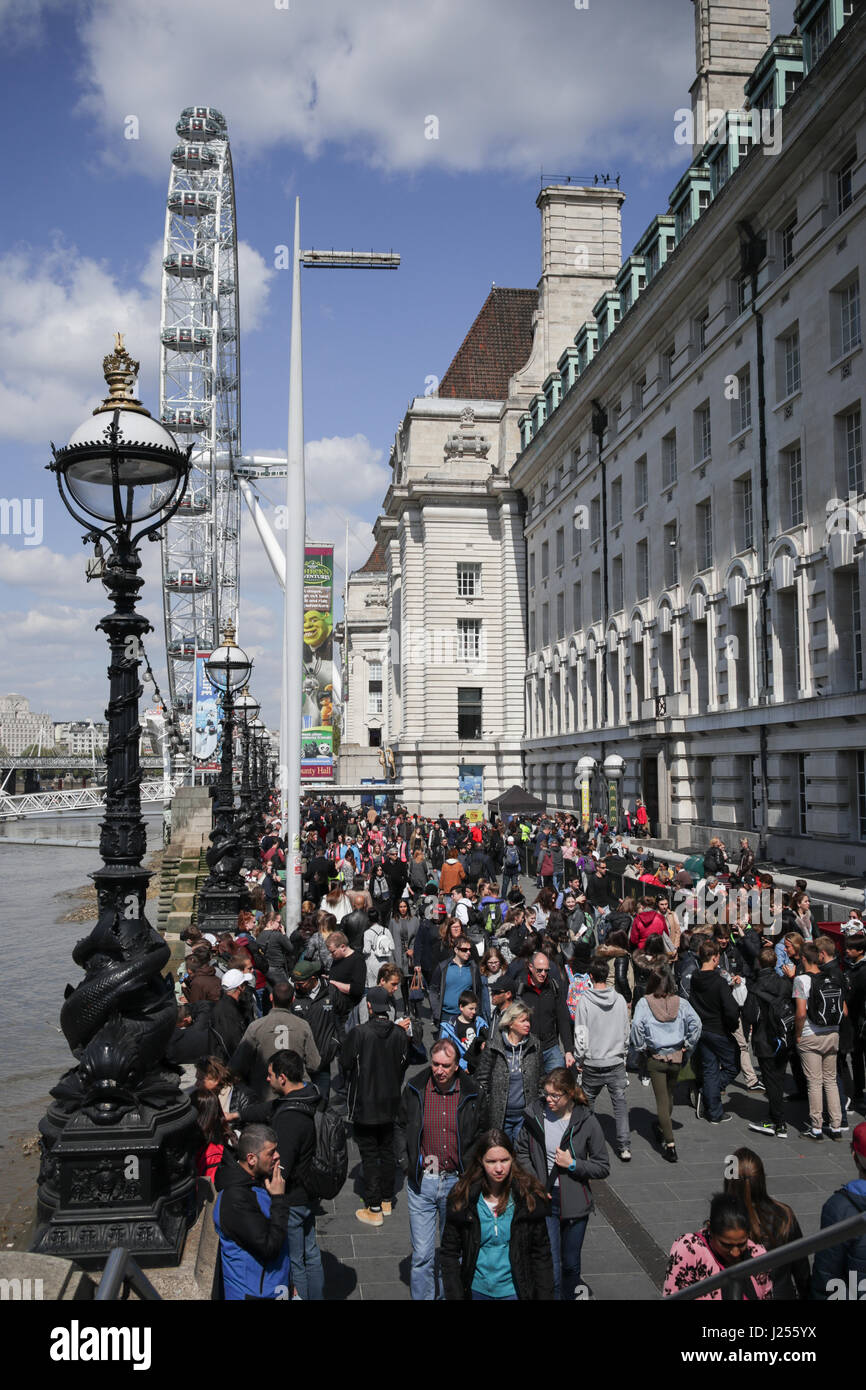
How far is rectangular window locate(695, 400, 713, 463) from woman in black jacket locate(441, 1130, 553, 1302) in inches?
1095

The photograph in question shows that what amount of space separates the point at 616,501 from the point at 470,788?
17.9m

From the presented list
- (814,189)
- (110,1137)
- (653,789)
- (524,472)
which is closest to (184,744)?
(524,472)

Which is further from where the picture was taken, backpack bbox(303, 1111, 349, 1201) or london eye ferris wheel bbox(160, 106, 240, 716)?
london eye ferris wheel bbox(160, 106, 240, 716)

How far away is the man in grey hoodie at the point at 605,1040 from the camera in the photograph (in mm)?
8969

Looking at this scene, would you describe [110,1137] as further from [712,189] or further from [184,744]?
[184,744]

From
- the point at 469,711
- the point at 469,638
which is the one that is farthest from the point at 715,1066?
the point at 469,638

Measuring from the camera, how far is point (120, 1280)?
3191 mm

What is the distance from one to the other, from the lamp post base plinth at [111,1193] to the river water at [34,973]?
662 centimetres

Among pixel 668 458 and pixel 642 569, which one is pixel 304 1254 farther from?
pixel 642 569

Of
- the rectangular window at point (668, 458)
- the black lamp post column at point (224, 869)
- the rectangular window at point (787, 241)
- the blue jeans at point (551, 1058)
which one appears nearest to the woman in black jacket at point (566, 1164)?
the blue jeans at point (551, 1058)

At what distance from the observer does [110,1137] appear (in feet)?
16.8

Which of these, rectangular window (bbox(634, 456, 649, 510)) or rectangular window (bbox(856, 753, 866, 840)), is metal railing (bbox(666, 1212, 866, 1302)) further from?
rectangular window (bbox(634, 456, 649, 510))

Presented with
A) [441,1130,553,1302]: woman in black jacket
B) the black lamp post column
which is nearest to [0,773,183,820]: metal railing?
the black lamp post column

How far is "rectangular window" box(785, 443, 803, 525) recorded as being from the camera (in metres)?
24.6
